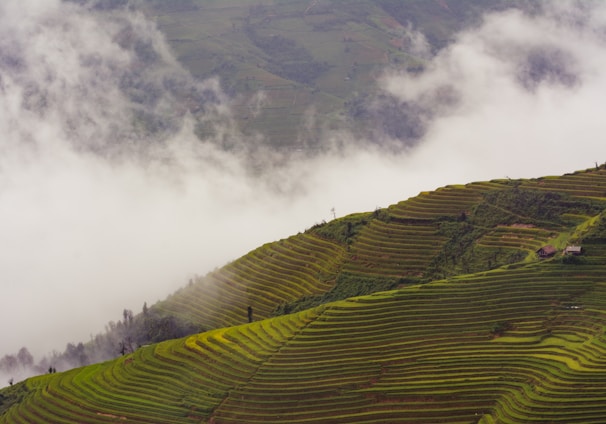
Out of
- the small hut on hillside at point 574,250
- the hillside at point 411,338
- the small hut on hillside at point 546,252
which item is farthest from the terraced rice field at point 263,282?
the small hut on hillside at point 574,250

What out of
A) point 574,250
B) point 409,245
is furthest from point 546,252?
point 409,245

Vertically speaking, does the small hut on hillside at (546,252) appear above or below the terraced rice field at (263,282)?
below

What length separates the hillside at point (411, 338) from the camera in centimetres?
7919

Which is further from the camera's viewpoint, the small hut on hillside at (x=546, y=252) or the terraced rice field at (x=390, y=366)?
the small hut on hillside at (x=546, y=252)

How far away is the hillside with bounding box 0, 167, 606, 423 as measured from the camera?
79.2 meters

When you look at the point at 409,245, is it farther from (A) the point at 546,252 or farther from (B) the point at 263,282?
(A) the point at 546,252

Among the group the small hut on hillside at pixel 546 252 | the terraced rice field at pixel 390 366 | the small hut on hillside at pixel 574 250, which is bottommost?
the terraced rice field at pixel 390 366

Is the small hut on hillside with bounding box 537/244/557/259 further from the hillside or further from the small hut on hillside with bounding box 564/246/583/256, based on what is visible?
the small hut on hillside with bounding box 564/246/583/256

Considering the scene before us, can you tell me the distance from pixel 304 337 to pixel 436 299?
12168mm

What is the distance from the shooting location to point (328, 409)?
81.1 metres

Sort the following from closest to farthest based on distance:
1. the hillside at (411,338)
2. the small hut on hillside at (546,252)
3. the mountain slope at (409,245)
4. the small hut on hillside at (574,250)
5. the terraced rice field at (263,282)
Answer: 1. the hillside at (411,338)
2. the small hut on hillside at (574,250)
3. the small hut on hillside at (546,252)
4. the mountain slope at (409,245)
5. the terraced rice field at (263,282)

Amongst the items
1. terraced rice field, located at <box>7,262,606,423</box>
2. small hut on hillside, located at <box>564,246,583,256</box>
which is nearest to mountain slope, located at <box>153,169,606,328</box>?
small hut on hillside, located at <box>564,246,583,256</box>

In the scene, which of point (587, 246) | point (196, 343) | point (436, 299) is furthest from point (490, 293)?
point (196, 343)

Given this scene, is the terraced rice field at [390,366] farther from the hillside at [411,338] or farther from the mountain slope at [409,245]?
the mountain slope at [409,245]
